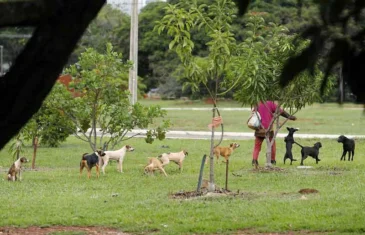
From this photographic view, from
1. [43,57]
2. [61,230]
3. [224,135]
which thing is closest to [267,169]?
[61,230]

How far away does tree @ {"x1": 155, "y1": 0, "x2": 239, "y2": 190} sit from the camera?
1462 centimetres

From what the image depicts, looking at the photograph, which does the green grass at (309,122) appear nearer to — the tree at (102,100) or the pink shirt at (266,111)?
the pink shirt at (266,111)

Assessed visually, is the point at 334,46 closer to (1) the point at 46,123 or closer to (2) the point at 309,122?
(1) the point at 46,123

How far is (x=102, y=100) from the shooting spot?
19.2 m

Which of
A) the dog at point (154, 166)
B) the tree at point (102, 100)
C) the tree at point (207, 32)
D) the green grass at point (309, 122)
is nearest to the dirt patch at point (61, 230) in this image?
the tree at point (207, 32)

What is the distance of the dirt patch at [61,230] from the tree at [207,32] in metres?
3.11

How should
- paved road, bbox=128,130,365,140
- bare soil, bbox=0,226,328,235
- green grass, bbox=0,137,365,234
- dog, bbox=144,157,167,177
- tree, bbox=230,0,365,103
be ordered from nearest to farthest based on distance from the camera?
tree, bbox=230,0,365,103 → bare soil, bbox=0,226,328,235 → green grass, bbox=0,137,365,234 → dog, bbox=144,157,167,177 → paved road, bbox=128,130,365,140

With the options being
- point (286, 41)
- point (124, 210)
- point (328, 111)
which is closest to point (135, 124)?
point (286, 41)

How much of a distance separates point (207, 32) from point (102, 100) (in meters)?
4.72

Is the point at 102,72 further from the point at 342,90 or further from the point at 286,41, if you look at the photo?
the point at 342,90

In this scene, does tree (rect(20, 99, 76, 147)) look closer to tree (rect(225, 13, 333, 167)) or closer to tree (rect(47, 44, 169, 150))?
tree (rect(47, 44, 169, 150))

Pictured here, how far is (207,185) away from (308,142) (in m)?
12.7

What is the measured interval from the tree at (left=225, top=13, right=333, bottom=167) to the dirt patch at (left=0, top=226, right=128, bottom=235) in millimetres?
5160

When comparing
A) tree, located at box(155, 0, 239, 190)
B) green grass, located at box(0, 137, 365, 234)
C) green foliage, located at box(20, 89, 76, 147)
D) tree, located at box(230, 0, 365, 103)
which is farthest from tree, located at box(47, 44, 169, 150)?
tree, located at box(230, 0, 365, 103)
